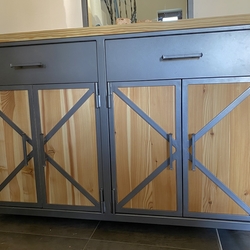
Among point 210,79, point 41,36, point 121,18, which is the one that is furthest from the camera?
point 121,18

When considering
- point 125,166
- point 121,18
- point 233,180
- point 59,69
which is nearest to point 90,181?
point 125,166

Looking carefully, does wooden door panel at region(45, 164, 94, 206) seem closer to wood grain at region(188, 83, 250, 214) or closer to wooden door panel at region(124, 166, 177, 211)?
wooden door panel at region(124, 166, 177, 211)

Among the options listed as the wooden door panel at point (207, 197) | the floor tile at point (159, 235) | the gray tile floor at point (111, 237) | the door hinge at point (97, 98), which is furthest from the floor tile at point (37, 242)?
the door hinge at point (97, 98)

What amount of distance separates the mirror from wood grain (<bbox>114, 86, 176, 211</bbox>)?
0.60 m

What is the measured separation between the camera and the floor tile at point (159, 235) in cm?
125

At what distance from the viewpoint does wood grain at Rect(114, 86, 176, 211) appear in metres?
1.20

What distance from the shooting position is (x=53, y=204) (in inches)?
55.1

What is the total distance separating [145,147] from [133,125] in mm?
123

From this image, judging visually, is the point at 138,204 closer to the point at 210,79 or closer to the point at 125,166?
the point at 125,166

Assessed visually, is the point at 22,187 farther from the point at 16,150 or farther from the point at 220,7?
the point at 220,7

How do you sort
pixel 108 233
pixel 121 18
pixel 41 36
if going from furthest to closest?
pixel 121 18 → pixel 108 233 → pixel 41 36

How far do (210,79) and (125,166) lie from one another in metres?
0.58

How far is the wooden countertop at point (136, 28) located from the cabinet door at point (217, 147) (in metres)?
0.24

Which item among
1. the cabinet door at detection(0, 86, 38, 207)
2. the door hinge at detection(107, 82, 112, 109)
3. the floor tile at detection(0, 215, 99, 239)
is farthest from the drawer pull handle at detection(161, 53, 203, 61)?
the floor tile at detection(0, 215, 99, 239)
